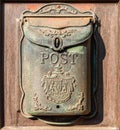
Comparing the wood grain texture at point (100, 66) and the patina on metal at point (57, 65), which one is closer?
the patina on metal at point (57, 65)

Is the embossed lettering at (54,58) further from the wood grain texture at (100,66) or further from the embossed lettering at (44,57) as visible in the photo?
the wood grain texture at (100,66)

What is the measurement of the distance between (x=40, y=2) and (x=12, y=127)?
1.84ft

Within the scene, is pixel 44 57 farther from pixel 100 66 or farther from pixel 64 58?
pixel 100 66

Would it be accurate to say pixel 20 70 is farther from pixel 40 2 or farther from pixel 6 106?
pixel 40 2

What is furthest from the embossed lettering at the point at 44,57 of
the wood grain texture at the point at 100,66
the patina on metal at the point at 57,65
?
the wood grain texture at the point at 100,66

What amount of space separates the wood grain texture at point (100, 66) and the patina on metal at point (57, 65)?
9 cm

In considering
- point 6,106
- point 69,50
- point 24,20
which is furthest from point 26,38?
point 6,106

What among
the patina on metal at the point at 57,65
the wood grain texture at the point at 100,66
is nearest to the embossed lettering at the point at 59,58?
the patina on metal at the point at 57,65

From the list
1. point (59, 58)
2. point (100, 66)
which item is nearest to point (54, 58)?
point (59, 58)

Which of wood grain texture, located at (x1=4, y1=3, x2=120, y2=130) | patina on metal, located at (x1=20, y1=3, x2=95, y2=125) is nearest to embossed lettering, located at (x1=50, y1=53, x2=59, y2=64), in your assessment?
patina on metal, located at (x1=20, y1=3, x2=95, y2=125)

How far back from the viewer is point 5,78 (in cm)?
178

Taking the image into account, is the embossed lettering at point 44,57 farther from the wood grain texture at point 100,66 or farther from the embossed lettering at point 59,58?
the wood grain texture at point 100,66

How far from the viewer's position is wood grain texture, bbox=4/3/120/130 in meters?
1.76

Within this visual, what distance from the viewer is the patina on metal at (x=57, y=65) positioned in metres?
1.66
